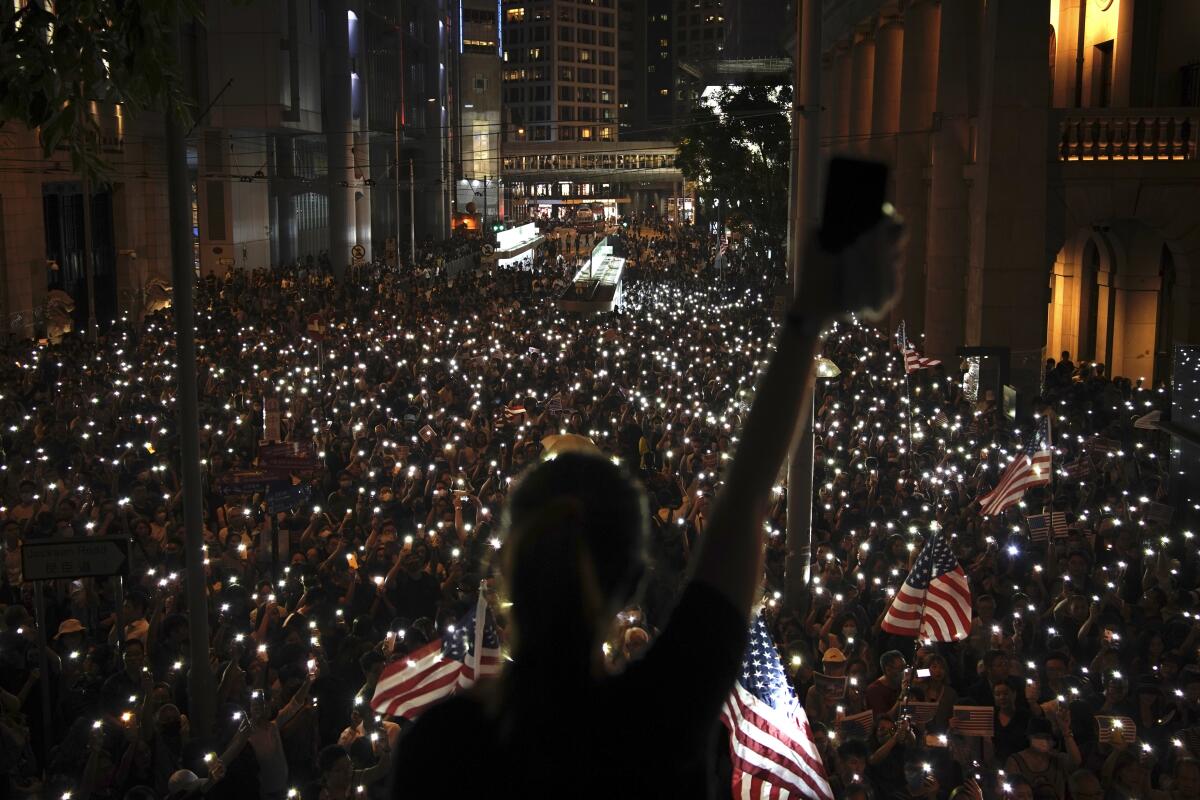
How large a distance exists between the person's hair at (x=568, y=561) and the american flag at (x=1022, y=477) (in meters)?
13.6

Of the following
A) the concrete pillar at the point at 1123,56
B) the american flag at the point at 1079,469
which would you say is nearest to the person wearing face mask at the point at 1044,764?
the american flag at the point at 1079,469

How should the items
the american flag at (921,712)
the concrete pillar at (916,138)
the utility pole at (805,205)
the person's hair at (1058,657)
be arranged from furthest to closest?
the concrete pillar at (916,138) → the utility pole at (805,205) → the person's hair at (1058,657) → the american flag at (921,712)

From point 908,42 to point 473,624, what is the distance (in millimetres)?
28735

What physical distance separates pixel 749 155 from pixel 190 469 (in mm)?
50184

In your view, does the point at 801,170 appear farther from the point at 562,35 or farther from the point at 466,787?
the point at 562,35

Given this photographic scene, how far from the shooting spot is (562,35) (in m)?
192

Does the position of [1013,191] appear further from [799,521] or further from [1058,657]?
[1058,657]

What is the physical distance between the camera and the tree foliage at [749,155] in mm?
56987

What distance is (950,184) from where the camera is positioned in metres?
30.6

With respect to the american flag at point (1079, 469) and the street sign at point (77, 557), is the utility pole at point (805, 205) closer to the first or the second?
the american flag at point (1079, 469)

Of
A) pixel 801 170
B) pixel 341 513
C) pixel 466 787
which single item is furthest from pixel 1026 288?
pixel 466 787

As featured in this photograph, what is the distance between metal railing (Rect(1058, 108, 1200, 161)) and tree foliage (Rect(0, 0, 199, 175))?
23225mm

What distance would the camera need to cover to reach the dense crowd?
9.53 meters

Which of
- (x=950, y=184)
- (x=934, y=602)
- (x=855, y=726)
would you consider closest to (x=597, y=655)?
(x=855, y=726)
